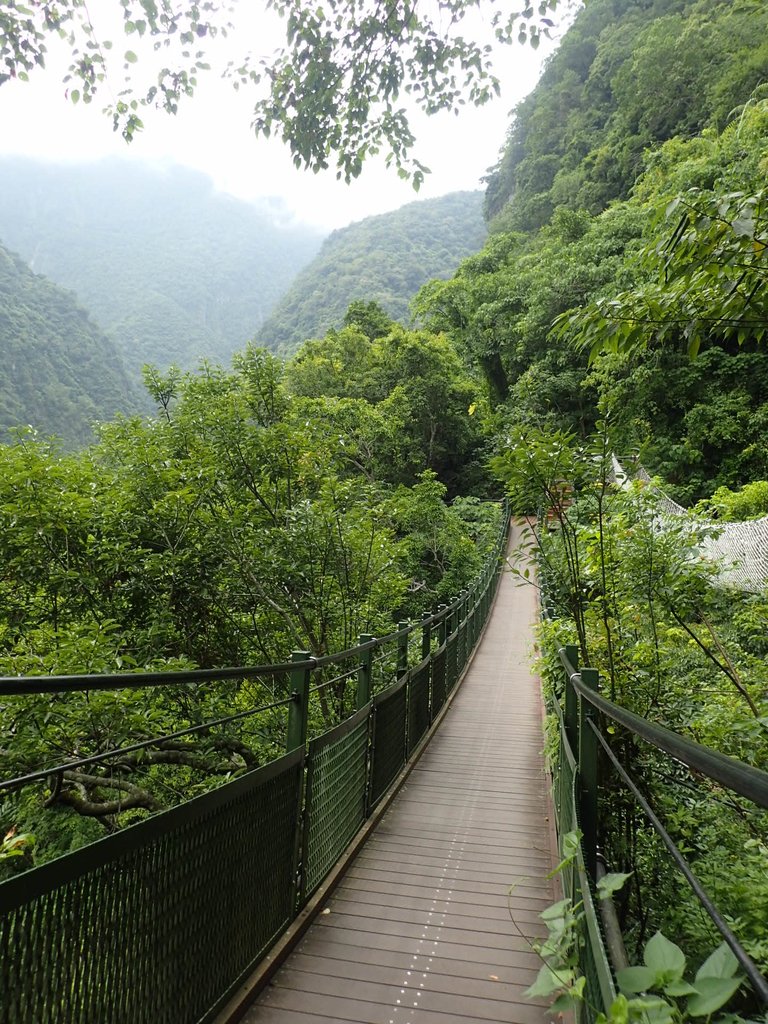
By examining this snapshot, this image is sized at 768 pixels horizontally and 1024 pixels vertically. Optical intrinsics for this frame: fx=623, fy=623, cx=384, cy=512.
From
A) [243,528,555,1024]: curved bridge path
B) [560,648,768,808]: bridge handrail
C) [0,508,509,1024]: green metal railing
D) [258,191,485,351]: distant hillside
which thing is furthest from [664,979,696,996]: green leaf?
[258,191,485,351]: distant hillside

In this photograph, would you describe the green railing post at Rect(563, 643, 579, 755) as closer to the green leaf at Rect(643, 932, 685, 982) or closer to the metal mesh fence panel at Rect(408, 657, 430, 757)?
the green leaf at Rect(643, 932, 685, 982)

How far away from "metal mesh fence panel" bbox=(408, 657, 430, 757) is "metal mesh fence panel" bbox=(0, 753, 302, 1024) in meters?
2.98

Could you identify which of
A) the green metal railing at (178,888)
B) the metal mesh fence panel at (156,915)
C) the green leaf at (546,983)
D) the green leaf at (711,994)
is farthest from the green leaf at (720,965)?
the metal mesh fence panel at (156,915)

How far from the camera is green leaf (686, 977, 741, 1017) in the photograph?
59 centimetres

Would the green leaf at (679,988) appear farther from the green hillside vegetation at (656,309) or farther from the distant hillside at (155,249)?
the distant hillside at (155,249)

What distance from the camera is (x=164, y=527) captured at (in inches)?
217

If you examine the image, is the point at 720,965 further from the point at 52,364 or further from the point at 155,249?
A: the point at 155,249

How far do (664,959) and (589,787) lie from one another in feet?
4.44

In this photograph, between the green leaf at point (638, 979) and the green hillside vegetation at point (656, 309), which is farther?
the green hillside vegetation at point (656, 309)

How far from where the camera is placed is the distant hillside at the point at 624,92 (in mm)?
24000

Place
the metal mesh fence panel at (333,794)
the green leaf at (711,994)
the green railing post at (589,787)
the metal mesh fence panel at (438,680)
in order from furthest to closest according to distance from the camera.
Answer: the metal mesh fence panel at (438,680)
the metal mesh fence panel at (333,794)
the green railing post at (589,787)
the green leaf at (711,994)

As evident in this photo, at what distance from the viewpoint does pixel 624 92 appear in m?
31.0

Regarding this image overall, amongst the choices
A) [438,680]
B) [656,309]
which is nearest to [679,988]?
[656,309]

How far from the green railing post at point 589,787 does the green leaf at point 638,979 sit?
127cm
